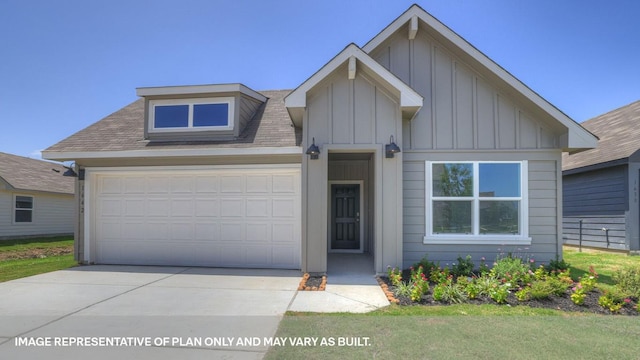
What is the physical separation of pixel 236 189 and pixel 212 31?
4.84 metres

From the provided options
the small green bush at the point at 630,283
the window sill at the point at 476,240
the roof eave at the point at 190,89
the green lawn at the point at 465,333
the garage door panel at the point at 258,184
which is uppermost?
the roof eave at the point at 190,89

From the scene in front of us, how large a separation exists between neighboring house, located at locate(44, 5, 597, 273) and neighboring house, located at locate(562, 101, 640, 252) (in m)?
5.04

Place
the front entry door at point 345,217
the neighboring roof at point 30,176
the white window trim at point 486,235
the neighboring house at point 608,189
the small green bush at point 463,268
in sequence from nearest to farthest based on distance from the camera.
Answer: the small green bush at point 463,268 < the white window trim at point 486,235 < the neighboring house at point 608,189 < the front entry door at point 345,217 < the neighboring roof at point 30,176

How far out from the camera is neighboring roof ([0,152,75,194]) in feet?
55.6

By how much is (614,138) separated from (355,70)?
1102 centimetres

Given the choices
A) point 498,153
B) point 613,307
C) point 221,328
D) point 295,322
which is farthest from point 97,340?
point 498,153

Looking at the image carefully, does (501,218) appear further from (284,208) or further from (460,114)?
(284,208)

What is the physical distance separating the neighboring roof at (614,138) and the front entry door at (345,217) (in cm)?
807

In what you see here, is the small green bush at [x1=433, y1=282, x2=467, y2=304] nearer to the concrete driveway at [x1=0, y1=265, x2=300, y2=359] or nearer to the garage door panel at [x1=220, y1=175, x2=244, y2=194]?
the concrete driveway at [x1=0, y1=265, x2=300, y2=359]

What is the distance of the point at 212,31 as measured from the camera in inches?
396

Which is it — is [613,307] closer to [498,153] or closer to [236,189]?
[498,153]

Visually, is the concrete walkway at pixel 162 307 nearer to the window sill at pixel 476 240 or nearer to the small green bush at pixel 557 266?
the window sill at pixel 476 240

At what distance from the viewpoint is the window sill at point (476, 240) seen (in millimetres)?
7578

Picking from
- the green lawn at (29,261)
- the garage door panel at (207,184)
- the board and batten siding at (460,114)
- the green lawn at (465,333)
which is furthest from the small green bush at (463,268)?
the green lawn at (29,261)
